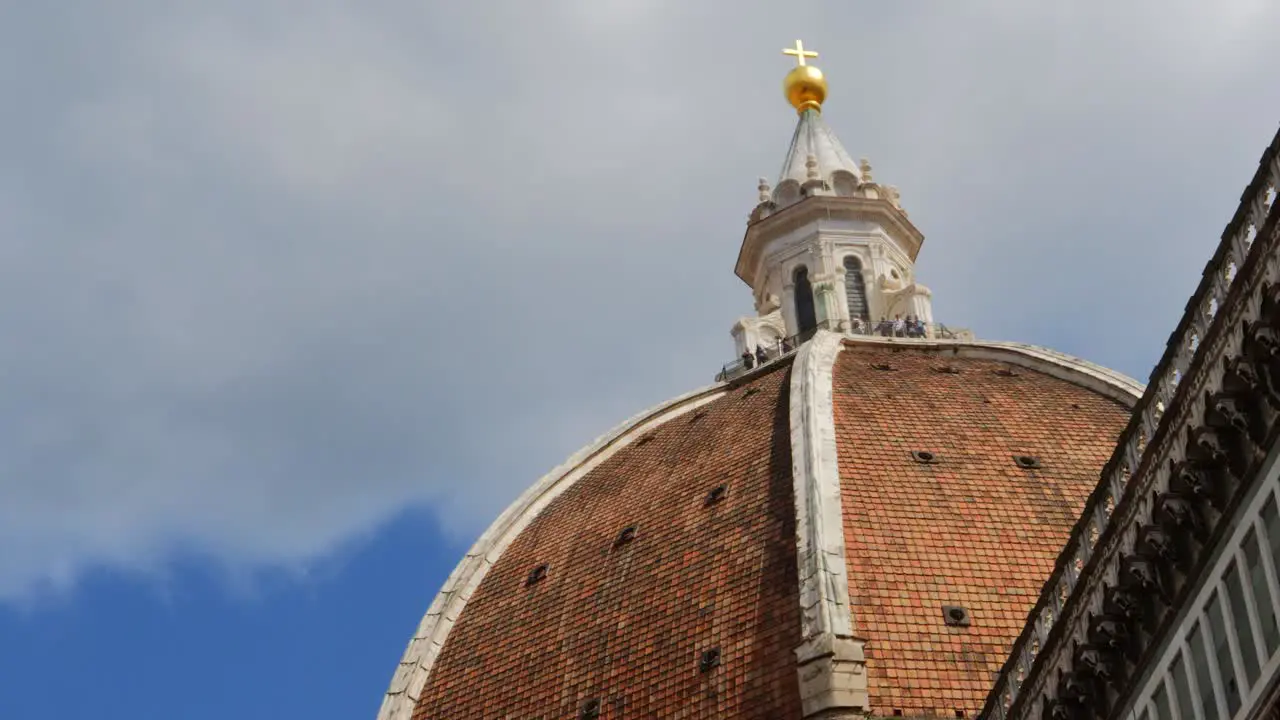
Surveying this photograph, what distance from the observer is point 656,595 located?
42.4m

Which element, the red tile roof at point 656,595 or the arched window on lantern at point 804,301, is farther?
the arched window on lantern at point 804,301

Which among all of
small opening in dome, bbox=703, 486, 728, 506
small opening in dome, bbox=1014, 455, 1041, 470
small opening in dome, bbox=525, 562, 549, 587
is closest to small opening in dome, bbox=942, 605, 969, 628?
small opening in dome, bbox=1014, 455, 1041, 470

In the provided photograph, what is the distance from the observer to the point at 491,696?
142ft

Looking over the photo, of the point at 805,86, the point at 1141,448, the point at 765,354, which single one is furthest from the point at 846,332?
the point at 1141,448

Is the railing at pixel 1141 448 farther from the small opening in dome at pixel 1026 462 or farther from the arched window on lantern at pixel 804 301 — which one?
the arched window on lantern at pixel 804 301

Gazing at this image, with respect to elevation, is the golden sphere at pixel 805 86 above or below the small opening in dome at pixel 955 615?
above

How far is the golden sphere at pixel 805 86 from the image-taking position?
186 feet

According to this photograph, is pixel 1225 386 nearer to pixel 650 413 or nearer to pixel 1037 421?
pixel 1037 421

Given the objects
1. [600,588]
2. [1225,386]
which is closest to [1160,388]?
[1225,386]

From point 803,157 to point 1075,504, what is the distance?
16.2 meters

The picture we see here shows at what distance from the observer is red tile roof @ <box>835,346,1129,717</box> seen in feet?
126

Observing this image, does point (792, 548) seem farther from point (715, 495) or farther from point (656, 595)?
point (715, 495)

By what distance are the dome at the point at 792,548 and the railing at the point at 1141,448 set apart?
566 inches

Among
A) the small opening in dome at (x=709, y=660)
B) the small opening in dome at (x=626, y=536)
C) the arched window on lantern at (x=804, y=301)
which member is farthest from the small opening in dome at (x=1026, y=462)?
the arched window on lantern at (x=804, y=301)
